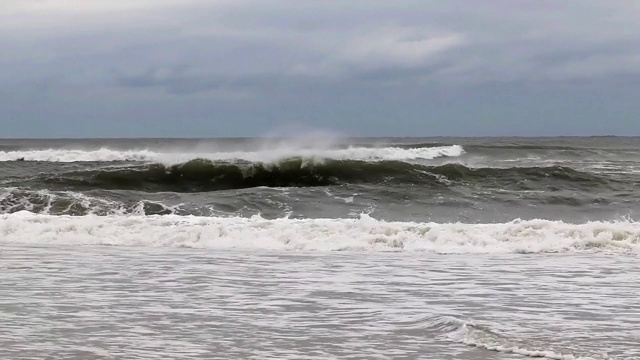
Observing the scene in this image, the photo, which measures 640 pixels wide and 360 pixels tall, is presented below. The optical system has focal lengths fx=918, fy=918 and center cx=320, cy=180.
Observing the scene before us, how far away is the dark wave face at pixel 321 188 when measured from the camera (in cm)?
1891

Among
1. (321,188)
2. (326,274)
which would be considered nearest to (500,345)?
(326,274)

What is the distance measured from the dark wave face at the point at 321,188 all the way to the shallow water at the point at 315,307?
23.5ft

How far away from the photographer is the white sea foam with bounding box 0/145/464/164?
28.5 m

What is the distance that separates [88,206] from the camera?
18.4 meters

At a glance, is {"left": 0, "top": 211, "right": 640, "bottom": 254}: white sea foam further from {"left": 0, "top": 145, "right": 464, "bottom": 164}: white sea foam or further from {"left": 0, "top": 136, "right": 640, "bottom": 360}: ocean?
{"left": 0, "top": 145, "right": 464, "bottom": 164}: white sea foam

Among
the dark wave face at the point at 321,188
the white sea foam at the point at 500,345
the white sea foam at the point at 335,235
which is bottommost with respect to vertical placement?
the white sea foam at the point at 500,345

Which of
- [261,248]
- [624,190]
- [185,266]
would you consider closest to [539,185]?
[624,190]

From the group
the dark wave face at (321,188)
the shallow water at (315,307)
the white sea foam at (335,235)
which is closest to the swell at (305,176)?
the dark wave face at (321,188)

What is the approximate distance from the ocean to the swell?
55cm

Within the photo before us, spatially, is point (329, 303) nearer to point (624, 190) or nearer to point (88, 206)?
point (88, 206)

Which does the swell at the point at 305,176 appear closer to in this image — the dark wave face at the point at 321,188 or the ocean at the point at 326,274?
the dark wave face at the point at 321,188

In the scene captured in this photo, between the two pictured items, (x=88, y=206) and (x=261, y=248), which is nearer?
(x=261, y=248)

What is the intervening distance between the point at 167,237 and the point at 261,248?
5.29ft

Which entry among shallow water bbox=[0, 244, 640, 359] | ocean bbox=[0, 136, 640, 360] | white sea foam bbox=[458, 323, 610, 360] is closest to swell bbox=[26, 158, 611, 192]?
ocean bbox=[0, 136, 640, 360]
